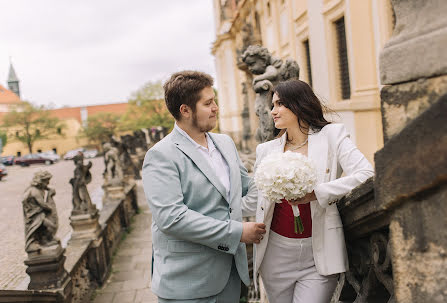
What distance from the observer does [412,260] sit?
143cm

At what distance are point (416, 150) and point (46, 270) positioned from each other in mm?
5295

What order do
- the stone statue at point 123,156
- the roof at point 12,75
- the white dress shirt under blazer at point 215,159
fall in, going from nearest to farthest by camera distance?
the white dress shirt under blazer at point 215,159
the stone statue at point 123,156
the roof at point 12,75

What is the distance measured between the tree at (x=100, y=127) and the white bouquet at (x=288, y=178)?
6826cm

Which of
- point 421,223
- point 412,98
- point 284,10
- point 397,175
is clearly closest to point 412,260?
point 421,223

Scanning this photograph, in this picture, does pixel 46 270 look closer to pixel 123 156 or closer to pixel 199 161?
pixel 199 161

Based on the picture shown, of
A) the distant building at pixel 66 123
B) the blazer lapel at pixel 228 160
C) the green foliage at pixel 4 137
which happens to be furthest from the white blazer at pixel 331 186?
the green foliage at pixel 4 137

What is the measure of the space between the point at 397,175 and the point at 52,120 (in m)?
64.5

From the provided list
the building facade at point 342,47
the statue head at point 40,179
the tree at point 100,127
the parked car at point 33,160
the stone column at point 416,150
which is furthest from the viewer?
the tree at point 100,127

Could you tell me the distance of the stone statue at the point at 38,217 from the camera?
218 inches

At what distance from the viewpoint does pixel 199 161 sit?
2461 millimetres

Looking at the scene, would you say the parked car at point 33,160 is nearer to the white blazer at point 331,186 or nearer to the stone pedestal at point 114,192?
the stone pedestal at point 114,192

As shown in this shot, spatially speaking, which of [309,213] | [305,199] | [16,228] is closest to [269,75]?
[309,213]

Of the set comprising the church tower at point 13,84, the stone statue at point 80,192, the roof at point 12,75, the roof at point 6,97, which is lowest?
the stone statue at point 80,192

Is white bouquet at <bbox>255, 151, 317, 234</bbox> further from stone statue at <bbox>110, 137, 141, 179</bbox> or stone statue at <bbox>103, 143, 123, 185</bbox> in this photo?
stone statue at <bbox>110, 137, 141, 179</bbox>
